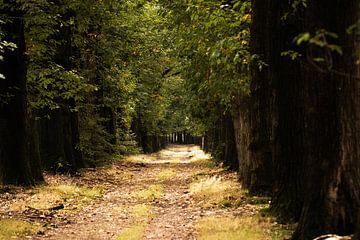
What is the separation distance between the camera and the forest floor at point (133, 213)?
10016mm

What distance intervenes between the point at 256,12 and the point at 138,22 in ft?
58.4

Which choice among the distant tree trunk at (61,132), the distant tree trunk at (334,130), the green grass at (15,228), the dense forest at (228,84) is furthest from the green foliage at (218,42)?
the distant tree trunk at (61,132)

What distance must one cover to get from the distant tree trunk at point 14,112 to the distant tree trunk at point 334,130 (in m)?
11.2

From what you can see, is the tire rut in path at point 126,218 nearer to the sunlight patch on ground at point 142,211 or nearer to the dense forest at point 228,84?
the sunlight patch on ground at point 142,211

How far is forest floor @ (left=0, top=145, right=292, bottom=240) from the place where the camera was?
32.9 ft

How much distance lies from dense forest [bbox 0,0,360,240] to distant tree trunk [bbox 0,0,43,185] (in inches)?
1.3

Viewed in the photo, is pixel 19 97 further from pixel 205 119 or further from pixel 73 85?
pixel 205 119

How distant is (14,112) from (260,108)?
8.05m

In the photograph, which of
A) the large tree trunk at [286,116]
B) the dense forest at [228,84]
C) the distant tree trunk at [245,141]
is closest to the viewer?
the dense forest at [228,84]

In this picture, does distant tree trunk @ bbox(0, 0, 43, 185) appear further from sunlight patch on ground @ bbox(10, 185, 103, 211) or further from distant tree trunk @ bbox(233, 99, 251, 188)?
distant tree trunk @ bbox(233, 99, 251, 188)

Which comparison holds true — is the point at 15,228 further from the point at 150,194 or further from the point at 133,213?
the point at 150,194

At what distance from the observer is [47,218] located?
39.9 ft

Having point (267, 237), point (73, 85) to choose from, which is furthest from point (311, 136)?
point (73, 85)

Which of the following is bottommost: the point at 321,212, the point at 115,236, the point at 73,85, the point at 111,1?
the point at 115,236
